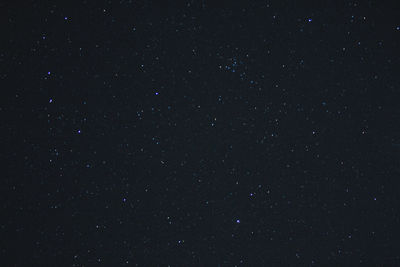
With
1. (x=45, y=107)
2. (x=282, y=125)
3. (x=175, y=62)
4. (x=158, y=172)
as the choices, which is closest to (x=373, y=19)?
(x=282, y=125)

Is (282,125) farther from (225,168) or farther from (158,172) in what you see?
(158,172)

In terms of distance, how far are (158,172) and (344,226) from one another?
334 millimetres

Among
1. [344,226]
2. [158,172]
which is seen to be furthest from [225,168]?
[344,226]

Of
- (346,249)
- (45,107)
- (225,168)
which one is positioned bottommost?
(346,249)

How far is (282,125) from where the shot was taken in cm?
54

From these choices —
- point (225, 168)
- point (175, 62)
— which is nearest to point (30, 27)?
point (175, 62)

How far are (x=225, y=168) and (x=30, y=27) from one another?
0.39 meters

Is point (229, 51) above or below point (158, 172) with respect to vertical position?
above

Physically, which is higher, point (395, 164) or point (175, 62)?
point (175, 62)

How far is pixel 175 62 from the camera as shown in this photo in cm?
53

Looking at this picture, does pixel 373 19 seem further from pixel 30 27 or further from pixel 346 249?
pixel 30 27

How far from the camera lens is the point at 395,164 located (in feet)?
1.80

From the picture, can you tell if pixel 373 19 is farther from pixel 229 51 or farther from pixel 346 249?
pixel 346 249

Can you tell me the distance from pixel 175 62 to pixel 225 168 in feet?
0.64
